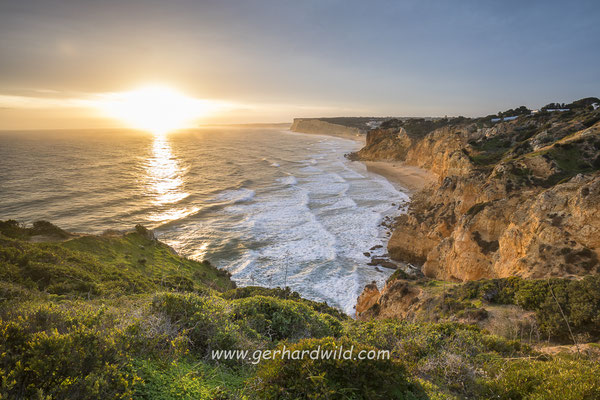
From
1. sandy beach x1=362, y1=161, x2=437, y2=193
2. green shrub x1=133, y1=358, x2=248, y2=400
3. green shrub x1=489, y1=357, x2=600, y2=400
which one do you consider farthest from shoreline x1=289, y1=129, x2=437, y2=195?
green shrub x1=133, y1=358, x2=248, y2=400

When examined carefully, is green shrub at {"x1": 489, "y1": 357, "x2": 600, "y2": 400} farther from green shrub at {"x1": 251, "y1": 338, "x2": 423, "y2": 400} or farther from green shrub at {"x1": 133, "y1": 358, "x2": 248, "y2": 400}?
green shrub at {"x1": 133, "y1": 358, "x2": 248, "y2": 400}

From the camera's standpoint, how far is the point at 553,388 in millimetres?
4617

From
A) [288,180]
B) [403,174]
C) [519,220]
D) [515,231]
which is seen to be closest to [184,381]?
[515,231]

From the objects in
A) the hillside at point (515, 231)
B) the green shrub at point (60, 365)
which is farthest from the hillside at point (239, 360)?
the hillside at point (515, 231)

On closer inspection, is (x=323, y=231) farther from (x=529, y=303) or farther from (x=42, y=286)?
(x=42, y=286)

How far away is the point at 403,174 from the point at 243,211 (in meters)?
36.9

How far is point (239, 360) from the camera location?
517 centimetres

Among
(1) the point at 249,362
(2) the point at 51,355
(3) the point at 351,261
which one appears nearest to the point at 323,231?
(3) the point at 351,261

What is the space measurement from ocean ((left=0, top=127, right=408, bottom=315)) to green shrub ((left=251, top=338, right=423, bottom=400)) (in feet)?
34.2

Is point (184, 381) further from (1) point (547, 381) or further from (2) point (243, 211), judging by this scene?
(2) point (243, 211)

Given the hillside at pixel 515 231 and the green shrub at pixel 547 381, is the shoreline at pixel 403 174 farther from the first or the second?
the green shrub at pixel 547 381

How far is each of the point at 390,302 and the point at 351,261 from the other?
10081 millimetres

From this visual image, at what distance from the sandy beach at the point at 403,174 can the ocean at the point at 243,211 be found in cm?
306

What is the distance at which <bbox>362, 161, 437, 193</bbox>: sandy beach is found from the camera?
50119 mm
